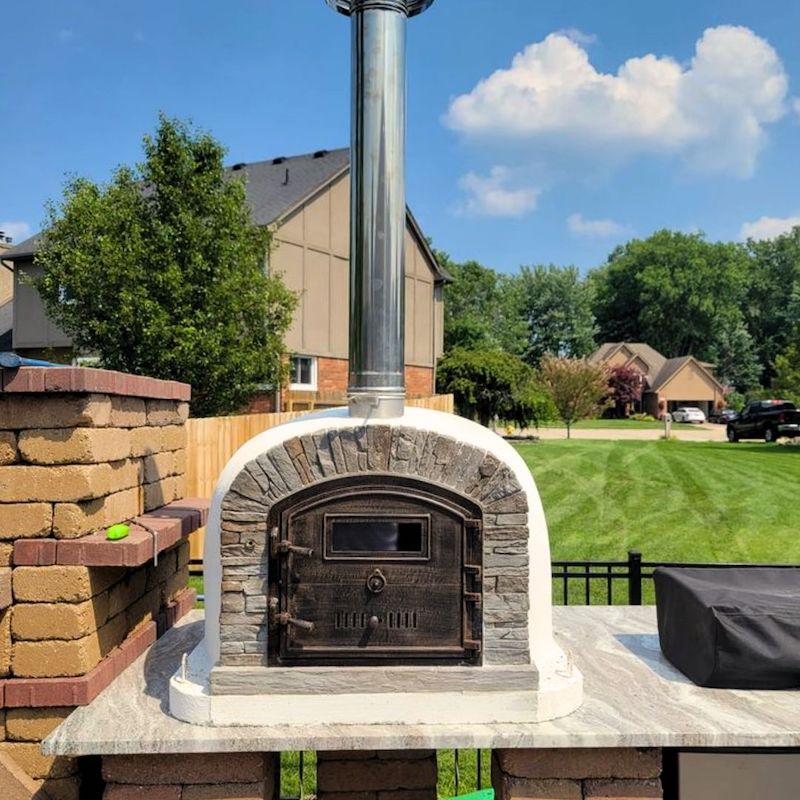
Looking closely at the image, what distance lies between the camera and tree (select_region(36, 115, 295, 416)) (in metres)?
12.5

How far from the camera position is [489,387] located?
2436 centimetres

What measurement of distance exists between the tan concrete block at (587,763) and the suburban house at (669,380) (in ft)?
162

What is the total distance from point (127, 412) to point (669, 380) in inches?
2056

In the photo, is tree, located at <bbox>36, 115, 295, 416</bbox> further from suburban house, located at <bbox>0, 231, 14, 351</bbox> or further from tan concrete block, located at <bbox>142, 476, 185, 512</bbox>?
suburban house, located at <bbox>0, 231, 14, 351</bbox>

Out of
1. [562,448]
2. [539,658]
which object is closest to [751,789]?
[539,658]

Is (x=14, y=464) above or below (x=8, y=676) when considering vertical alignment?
above

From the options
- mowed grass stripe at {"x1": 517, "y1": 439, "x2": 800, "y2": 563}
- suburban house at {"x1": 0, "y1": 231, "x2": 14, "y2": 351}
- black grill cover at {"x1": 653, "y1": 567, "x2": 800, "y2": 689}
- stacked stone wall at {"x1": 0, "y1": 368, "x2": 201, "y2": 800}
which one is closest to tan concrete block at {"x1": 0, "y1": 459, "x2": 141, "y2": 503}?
stacked stone wall at {"x1": 0, "y1": 368, "x2": 201, "y2": 800}

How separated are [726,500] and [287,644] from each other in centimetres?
1128

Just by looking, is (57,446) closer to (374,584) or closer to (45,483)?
(45,483)

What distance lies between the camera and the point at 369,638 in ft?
11.1

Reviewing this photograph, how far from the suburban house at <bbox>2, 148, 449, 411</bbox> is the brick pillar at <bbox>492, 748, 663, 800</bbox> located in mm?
13641

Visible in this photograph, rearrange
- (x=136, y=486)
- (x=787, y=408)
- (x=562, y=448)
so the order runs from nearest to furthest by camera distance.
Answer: (x=136, y=486) < (x=562, y=448) < (x=787, y=408)

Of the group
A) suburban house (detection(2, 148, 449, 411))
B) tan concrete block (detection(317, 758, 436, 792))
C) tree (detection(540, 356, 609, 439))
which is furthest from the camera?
tree (detection(540, 356, 609, 439))

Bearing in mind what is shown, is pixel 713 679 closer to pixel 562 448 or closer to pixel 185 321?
pixel 185 321
